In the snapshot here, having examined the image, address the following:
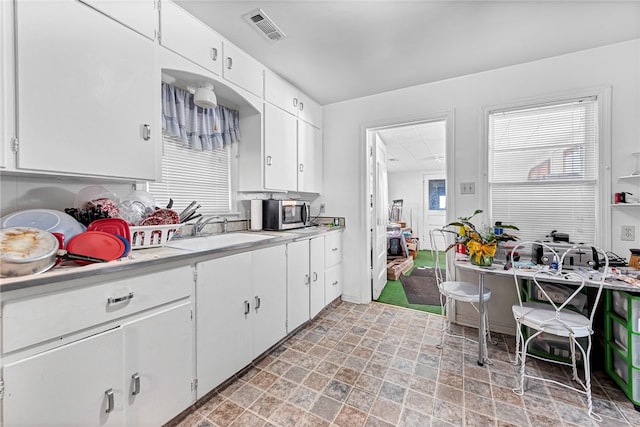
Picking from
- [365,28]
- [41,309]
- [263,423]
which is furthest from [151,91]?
[263,423]

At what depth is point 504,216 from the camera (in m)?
2.55

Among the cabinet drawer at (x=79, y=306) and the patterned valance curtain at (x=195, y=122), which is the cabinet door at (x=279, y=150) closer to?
the patterned valance curtain at (x=195, y=122)

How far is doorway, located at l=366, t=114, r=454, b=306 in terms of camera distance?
131 inches

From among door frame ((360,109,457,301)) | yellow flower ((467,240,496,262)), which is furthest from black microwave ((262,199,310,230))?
yellow flower ((467,240,496,262))

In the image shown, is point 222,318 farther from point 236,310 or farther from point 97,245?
point 97,245

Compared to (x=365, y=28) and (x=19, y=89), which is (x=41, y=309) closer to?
(x=19, y=89)

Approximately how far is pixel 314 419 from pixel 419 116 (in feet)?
9.52

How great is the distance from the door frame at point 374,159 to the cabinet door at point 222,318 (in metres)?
1.77

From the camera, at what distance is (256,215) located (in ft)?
8.64

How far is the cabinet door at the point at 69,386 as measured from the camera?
3.06 feet

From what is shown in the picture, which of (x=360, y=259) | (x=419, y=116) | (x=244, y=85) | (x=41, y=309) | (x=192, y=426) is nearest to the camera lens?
(x=41, y=309)

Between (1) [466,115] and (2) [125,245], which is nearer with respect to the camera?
(2) [125,245]

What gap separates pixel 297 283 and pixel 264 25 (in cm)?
211

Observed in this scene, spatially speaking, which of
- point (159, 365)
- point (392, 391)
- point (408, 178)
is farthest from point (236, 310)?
point (408, 178)
